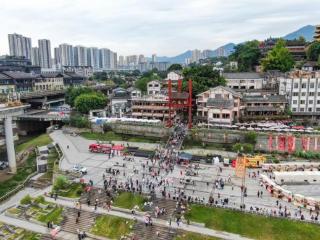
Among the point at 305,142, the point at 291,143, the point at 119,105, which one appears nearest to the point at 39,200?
the point at 291,143

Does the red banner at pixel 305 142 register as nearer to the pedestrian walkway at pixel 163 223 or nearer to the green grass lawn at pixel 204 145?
the green grass lawn at pixel 204 145

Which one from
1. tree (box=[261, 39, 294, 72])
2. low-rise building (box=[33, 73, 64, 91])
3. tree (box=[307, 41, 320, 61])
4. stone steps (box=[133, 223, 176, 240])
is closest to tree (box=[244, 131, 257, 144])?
stone steps (box=[133, 223, 176, 240])

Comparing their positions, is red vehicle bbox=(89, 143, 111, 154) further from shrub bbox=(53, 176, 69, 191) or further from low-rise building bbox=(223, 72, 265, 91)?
low-rise building bbox=(223, 72, 265, 91)

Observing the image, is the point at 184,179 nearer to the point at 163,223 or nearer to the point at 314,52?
the point at 163,223

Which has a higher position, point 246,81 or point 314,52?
point 314,52

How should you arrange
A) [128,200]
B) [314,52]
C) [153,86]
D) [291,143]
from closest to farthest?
[128,200], [291,143], [314,52], [153,86]

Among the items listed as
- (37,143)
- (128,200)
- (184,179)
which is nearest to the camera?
(128,200)
